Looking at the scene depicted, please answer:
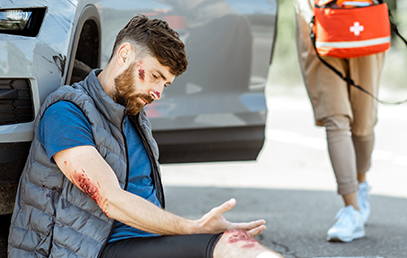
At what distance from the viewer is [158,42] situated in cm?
198

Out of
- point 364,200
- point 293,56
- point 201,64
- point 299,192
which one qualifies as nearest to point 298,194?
point 299,192

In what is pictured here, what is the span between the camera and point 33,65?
2084 mm

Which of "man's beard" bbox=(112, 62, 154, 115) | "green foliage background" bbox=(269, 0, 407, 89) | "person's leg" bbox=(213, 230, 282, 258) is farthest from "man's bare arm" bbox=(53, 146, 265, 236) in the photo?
"green foliage background" bbox=(269, 0, 407, 89)

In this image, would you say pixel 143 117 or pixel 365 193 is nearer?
pixel 143 117

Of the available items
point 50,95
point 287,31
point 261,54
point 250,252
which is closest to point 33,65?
point 50,95

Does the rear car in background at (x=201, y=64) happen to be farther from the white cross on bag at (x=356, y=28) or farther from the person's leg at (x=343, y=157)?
the person's leg at (x=343, y=157)

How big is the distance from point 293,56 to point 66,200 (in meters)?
15.4

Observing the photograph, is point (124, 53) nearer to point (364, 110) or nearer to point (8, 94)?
point (8, 94)

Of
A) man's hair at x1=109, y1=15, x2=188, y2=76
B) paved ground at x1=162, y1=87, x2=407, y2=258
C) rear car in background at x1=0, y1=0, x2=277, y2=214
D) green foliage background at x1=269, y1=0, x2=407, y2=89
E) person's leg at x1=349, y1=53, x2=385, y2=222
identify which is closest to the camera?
man's hair at x1=109, y1=15, x2=188, y2=76

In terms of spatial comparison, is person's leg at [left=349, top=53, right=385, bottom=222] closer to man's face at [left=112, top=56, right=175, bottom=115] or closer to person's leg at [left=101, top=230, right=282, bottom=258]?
man's face at [left=112, top=56, right=175, bottom=115]

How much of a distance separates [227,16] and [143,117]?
2.94 feet

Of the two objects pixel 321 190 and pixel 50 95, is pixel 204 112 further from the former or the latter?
pixel 321 190

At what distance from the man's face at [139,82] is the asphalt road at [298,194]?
0.77 meters

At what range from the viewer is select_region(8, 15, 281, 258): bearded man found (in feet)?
5.98
